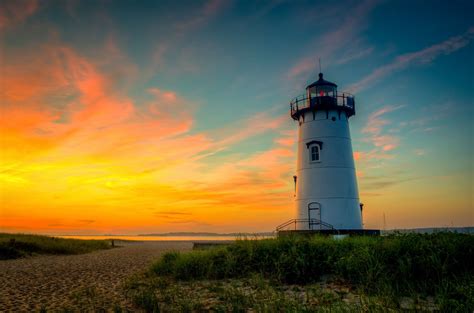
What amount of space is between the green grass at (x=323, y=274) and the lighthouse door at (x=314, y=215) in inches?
457

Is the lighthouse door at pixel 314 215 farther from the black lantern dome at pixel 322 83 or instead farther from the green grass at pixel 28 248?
the green grass at pixel 28 248

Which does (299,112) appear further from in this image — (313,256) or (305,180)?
(313,256)

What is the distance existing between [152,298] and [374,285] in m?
6.24

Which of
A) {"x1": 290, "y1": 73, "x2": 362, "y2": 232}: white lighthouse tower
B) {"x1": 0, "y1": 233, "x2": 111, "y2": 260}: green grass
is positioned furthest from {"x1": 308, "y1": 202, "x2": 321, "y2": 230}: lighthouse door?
{"x1": 0, "y1": 233, "x2": 111, "y2": 260}: green grass

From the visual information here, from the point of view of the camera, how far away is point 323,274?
12078mm

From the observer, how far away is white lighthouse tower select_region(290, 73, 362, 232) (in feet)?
85.6

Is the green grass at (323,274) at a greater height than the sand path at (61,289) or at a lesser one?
greater

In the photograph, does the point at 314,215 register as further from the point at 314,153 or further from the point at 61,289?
the point at 61,289

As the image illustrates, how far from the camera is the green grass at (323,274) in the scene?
8.45 m

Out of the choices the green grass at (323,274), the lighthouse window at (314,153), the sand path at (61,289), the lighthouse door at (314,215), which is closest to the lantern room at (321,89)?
the lighthouse window at (314,153)

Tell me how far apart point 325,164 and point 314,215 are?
392cm

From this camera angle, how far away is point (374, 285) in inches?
399

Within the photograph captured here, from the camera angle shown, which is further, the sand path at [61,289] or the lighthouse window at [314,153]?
the lighthouse window at [314,153]

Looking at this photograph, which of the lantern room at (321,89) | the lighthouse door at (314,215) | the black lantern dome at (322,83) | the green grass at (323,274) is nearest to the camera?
the green grass at (323,274)
